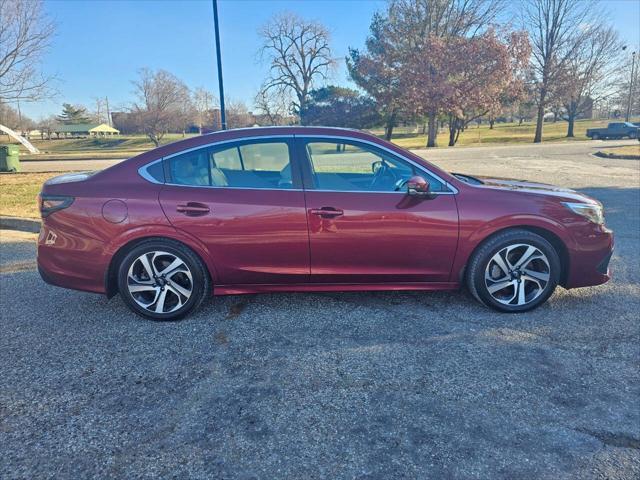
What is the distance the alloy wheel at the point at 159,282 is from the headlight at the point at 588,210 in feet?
10.8

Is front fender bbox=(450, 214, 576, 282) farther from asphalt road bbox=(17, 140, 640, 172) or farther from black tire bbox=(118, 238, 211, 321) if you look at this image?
asphalt road bbox=(17, 140, 640, 172)

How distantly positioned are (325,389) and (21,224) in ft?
23.0

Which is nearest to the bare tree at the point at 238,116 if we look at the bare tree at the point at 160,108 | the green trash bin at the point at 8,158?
the bare tree at the point at 160,108

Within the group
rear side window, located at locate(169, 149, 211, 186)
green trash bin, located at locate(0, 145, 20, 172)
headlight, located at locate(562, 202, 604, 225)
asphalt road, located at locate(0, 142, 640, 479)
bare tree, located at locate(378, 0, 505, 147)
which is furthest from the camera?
bare tree, located at locate(378, 0, 505, 147)

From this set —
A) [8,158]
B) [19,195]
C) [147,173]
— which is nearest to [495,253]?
[147,173]

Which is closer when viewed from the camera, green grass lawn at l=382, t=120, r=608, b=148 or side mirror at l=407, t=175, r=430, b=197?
side mirror at l=407, t=175, r=430, b=197

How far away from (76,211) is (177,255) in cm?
88

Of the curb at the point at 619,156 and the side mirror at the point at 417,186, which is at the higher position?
the side mirror at the point at 417,186

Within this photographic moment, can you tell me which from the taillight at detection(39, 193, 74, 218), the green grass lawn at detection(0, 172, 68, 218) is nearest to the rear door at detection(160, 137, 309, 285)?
the taillight at detection(39, 193, 74, 218)

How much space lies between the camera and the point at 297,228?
139 inches

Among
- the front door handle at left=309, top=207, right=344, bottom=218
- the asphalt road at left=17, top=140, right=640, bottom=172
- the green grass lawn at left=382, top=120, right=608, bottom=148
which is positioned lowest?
the asphalt road at left=17, top=140, right=640, bottom=172

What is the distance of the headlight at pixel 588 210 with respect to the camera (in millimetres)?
3695

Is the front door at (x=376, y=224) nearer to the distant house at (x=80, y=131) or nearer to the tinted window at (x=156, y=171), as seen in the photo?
the tinted window at (x=156, y=171)

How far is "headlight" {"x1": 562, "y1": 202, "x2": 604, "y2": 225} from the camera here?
12.1 feet
